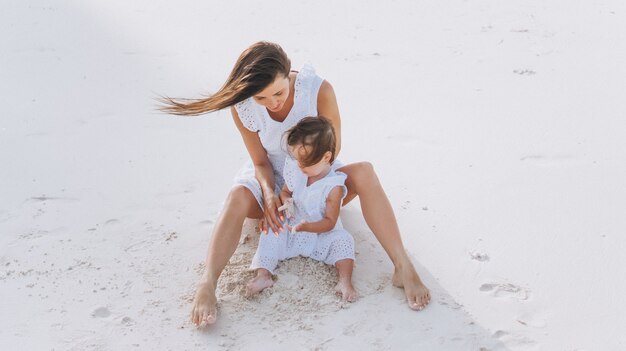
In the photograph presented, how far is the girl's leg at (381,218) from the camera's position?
2.62 metres

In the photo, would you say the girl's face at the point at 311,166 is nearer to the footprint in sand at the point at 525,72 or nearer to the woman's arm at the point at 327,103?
the woman's arm at the point at 327,103

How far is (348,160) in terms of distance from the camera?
3561 millimetres

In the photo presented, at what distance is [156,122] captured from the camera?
396 centimetres

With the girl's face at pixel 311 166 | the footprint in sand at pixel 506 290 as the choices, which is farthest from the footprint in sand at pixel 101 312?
the footprint in sand at pixel 506 290

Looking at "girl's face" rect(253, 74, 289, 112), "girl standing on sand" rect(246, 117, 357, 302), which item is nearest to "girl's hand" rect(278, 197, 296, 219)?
"girl standing on sand" rect(246, 117, 357, 302)

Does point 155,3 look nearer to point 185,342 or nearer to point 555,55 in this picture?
point 555,55

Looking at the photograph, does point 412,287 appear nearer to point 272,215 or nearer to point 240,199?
point 272,215

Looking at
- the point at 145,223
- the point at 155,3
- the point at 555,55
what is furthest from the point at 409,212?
the point at 155,3

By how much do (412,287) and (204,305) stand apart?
0.72 metres

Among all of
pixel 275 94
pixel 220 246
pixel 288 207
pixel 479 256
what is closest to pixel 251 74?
pixel 275 94

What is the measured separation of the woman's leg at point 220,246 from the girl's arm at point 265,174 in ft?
0.24

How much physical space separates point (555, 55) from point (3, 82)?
3295mm

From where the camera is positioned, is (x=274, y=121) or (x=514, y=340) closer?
(x=514, y=340)

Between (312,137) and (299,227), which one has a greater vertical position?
(312,137)
